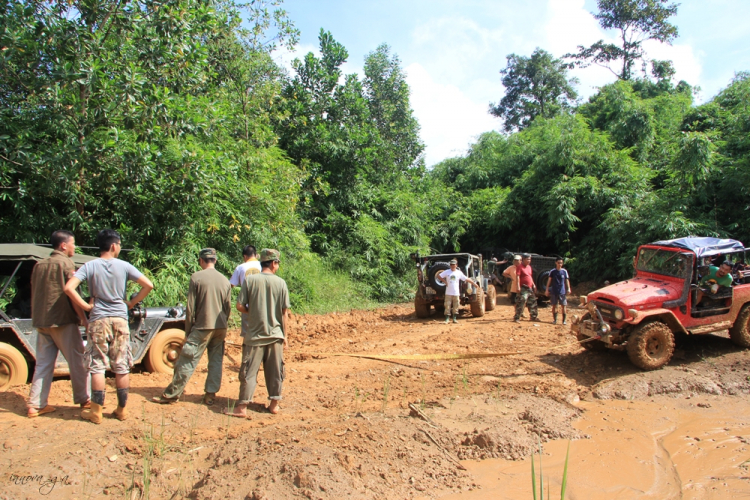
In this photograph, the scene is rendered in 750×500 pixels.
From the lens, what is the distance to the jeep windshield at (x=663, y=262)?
731cm

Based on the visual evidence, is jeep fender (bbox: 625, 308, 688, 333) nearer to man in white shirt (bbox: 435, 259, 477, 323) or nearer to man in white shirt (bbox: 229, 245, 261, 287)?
man in white shirt (bbox: 435, 259, 477, 323)

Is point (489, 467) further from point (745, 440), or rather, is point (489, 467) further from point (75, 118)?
point (75, 118)

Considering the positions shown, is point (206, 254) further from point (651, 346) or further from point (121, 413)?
point (651, 346)

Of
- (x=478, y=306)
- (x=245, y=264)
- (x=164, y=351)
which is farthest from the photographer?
(x=478, y=306)

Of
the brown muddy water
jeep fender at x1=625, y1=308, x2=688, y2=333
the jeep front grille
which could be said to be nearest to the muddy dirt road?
the brown muddy water

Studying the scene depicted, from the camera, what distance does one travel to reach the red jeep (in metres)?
6.84

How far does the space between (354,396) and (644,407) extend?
3.45m

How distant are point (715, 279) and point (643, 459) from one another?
3.67 metres

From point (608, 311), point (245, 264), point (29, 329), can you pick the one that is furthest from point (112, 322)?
point (608, 311)

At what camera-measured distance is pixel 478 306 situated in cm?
1166

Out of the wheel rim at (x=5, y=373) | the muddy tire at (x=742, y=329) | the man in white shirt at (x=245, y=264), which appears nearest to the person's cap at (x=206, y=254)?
the man in white shirt at (x=245, y=264)

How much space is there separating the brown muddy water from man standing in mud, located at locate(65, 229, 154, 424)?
311 cm

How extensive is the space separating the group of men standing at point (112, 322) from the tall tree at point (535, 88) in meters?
29.5

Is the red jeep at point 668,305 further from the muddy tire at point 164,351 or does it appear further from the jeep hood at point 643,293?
the muddy tire at point 164,351
